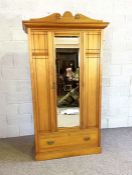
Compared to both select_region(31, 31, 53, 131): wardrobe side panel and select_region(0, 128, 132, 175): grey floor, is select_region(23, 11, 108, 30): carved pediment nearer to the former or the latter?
select_region(31, 31, 53, 131): wardrobe side panel

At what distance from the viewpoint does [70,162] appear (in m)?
2.34

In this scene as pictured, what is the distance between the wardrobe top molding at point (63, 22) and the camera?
2059 millimetres

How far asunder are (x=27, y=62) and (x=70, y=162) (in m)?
1.53

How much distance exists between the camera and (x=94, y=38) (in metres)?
2.23

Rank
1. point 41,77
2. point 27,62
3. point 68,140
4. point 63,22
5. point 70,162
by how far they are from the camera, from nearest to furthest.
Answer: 1. point 63,22
2. point 41,77
3. point 70,162
4. point 68,140
5. point 27,62

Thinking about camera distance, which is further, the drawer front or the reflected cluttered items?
the drawer front

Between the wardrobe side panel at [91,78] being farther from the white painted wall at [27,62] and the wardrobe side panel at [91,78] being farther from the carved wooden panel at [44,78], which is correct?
the white painted wall at [27,62]

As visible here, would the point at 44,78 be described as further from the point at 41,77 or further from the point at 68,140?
the point at 68,140

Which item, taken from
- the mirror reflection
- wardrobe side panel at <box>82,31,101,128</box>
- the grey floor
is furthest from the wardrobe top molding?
the grey floor

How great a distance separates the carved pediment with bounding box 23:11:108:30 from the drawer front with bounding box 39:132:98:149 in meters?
1.31

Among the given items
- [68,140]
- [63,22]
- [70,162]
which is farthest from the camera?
[68,140]

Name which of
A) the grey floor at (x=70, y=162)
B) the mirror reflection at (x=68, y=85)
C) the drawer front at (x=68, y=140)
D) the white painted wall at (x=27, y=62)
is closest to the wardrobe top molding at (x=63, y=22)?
the mirror reflection at (x=68, y=85)

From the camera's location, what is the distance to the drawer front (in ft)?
7.82

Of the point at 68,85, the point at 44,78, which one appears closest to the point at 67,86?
the point at 68,85
